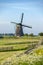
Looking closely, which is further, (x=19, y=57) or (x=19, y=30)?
(x=19, y=30)

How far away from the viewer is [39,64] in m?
18.9

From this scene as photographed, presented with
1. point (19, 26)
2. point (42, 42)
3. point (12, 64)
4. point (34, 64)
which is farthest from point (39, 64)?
point (19, 26)

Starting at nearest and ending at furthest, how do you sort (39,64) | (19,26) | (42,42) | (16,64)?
(16,64)
(39,64)
(42,42)
(19,26)

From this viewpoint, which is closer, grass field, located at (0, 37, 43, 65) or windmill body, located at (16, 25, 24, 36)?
grass field, located at (0, 37, 43, 65)

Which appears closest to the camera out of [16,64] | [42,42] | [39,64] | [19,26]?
[16,64]

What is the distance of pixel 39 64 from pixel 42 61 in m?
1.18

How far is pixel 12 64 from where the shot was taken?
1791 cm

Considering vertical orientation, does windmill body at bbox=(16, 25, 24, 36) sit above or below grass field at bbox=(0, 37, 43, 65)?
below

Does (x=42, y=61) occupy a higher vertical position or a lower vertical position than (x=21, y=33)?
higher

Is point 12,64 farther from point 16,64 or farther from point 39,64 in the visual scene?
point 39,64

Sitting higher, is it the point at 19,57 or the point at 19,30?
the point at 19,57

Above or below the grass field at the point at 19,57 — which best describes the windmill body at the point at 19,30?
below

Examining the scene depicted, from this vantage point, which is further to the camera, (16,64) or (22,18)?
(22,18)

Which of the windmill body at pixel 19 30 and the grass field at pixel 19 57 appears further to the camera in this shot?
the windmill body at pixel 19 30
